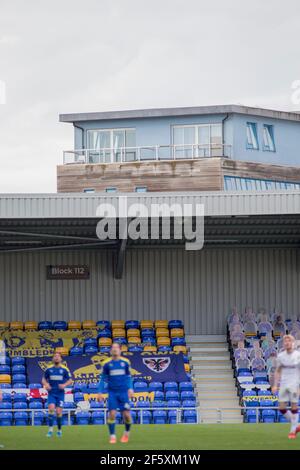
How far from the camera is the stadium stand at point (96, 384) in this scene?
31000mm

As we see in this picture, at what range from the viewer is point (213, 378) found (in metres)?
36.4

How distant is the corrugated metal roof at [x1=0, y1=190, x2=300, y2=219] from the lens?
108ft

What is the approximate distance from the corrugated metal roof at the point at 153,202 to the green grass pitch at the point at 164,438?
8425 mm

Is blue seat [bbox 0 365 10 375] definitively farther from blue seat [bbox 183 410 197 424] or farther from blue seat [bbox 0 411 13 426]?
blue seat [bbox 183 410 197 424]

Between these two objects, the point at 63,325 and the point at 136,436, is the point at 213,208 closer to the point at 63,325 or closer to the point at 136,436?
the point at 63,325

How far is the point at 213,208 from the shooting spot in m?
33.1

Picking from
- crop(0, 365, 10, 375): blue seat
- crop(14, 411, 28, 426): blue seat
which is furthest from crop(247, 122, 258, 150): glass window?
crop(14, 411, 28, 426): blue seat

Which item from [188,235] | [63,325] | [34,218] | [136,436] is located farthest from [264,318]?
[136,436]

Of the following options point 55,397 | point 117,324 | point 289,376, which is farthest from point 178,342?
point 289,376

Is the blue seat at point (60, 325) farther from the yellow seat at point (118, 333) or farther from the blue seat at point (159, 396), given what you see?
the blue seat at point (159, 396)

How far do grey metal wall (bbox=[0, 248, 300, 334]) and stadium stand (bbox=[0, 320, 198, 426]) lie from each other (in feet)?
3.25

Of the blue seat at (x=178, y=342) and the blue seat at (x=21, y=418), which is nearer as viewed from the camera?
the blue seat at (x=21, y=418)

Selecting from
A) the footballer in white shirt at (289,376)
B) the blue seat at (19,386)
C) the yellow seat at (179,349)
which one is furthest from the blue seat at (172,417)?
the footballer in white shirt at (289,376)

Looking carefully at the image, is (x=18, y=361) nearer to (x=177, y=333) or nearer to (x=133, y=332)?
(x=133, y=332)
